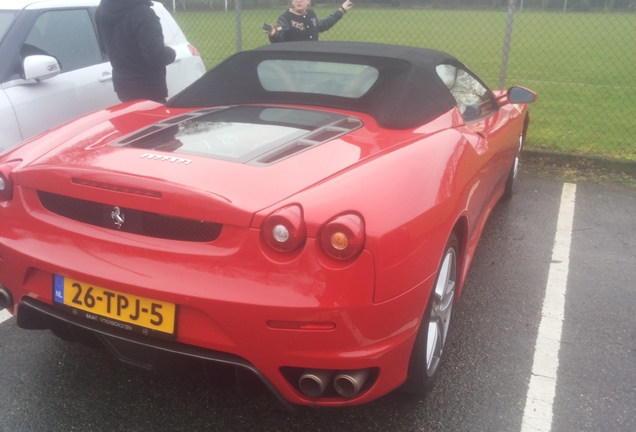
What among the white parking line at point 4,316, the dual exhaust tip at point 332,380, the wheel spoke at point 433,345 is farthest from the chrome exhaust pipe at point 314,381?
the white parking line at point 4,316

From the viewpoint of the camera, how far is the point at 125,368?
2838mm

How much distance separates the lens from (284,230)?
201 cm

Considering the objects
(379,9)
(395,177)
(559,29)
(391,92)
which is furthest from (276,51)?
(559,29)

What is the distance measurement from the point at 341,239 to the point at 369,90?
136 cm

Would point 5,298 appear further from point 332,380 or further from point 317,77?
point 317,77

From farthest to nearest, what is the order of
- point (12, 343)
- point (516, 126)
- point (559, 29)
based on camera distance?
point (559, 29), point (516, 126), point (12, 343)

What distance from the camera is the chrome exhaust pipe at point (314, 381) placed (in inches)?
82.3

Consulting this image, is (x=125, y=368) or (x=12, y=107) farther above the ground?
(x=12, y=107)

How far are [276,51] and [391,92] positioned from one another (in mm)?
871

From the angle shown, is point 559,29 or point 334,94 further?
point 559,29

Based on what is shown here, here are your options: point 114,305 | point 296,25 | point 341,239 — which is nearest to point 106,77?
point 296,25

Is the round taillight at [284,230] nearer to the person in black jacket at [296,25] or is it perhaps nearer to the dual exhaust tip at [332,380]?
the dual exhaust tip at [332,380]

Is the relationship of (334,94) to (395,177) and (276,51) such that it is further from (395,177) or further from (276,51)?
(395,177)

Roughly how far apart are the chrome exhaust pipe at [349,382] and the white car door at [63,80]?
3.05m
